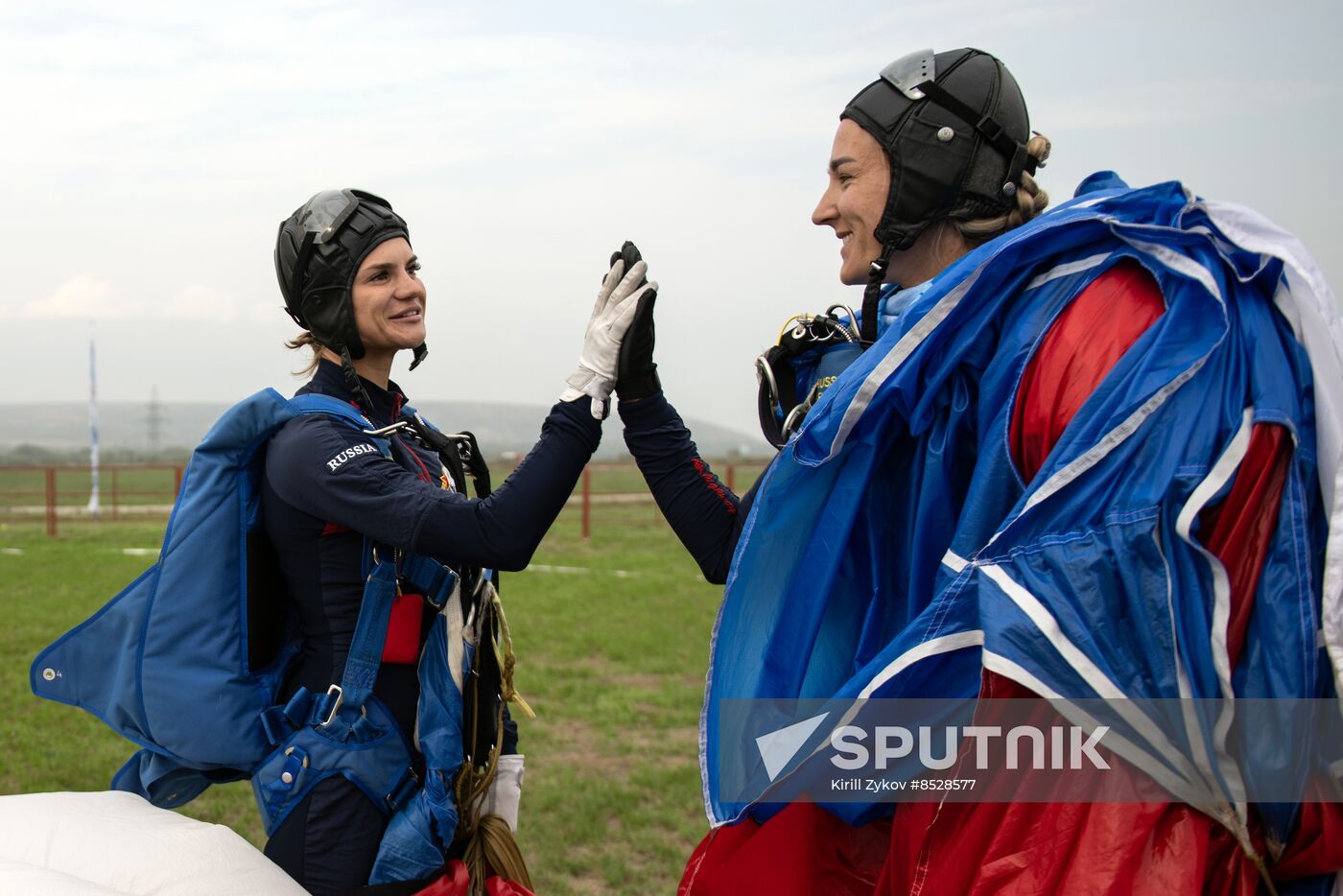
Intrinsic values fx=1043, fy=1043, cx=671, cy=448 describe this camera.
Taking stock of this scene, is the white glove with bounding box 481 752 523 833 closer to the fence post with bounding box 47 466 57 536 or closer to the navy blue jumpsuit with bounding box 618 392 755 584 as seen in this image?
the navy blue jumpsuit with bounding box 618 392 755 584

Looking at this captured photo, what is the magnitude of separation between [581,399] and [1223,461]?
1.39 metres

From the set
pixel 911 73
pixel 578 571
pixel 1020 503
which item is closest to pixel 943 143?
pixel 911 73

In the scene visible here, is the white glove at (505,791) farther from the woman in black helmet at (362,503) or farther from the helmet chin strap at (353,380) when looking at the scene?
the helmet chin strap at (353,380)

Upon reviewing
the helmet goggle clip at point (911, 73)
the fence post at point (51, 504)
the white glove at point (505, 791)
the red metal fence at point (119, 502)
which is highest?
the helmet goggle clip at point (911, 73)

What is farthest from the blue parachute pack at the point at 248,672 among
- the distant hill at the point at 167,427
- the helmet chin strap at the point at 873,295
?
the distant hill at the point at 167,427

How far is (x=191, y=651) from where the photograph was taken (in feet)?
7.88

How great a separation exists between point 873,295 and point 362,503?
119 centimetres

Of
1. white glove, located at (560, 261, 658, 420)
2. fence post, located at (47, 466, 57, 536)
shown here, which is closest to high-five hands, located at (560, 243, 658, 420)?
white glove, located at (560, 261, 658, 420)

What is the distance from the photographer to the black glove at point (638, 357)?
2.38m

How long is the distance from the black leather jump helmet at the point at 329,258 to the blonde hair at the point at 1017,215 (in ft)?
A: 4.98

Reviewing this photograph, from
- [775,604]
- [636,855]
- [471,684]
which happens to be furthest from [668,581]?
[775,604]

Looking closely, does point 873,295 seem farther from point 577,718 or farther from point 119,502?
point 119,502

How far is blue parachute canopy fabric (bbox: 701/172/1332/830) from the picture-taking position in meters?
1.37

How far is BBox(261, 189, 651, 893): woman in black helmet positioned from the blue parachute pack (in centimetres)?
3
